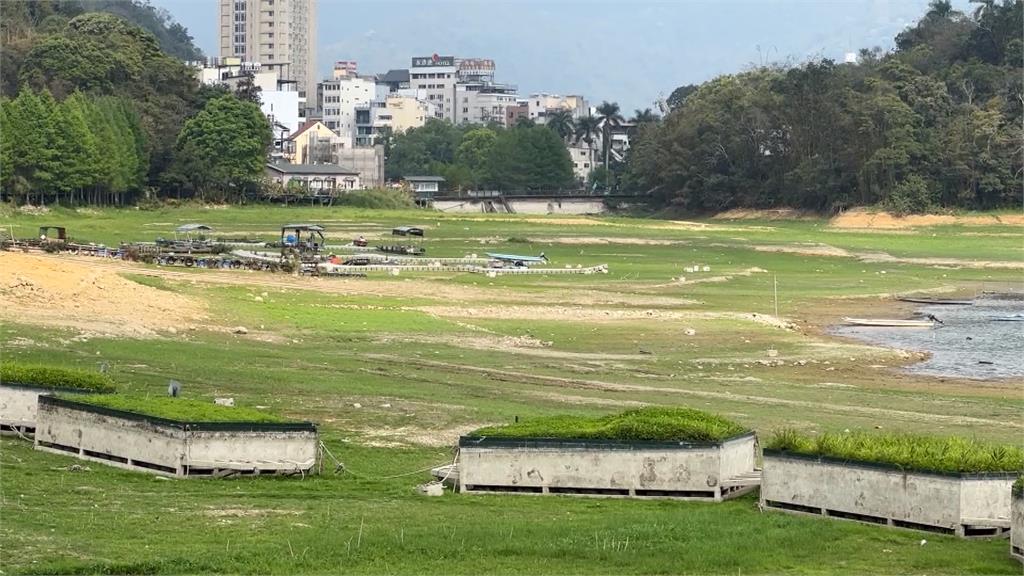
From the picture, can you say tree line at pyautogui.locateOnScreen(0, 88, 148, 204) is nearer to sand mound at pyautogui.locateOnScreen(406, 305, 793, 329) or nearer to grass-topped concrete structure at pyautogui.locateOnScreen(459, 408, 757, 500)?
sand mound at pyautogui.locateOnScreen(406, 305, 793, 329)

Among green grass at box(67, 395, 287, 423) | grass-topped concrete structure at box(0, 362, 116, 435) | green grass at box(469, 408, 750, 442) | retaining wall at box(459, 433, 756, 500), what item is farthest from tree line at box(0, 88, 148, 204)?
retaining wall at box(459, 433, 756, 500)

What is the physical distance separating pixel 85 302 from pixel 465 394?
14.4m

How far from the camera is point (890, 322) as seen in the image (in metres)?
58.1

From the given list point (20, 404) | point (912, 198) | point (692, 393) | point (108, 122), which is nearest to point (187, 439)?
point (20, 404)

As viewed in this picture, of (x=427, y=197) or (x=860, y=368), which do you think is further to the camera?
(x=427, y=197)

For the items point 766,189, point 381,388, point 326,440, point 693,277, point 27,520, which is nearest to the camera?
point 27,520

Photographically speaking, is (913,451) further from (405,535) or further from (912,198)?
(912,198)

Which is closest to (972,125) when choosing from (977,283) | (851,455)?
(977,283)

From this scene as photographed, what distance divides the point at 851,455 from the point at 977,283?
59.9 meters

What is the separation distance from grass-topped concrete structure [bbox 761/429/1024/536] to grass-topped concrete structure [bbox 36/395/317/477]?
676cm

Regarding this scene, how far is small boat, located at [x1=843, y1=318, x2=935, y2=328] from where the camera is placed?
188ft

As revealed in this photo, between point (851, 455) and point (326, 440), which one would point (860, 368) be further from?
point (851, 455)

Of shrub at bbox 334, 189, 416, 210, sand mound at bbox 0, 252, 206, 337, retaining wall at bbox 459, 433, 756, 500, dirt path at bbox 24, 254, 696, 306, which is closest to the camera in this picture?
retaining wall at bbox 459, 433, 756, 500

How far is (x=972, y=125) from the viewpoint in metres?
139
